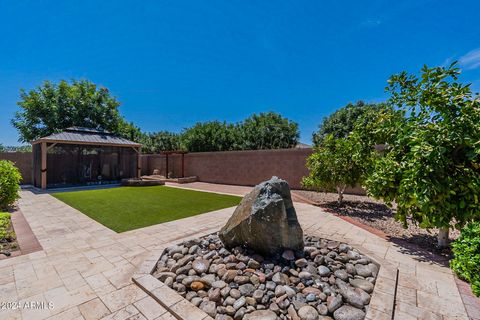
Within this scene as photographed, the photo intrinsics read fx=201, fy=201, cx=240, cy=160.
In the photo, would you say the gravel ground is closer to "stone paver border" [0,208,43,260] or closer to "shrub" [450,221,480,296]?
"shrub" [450,221,480,296]

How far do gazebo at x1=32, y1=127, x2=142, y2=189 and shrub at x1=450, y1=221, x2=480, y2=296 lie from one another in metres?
14.7

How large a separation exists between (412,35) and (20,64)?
16089 mm

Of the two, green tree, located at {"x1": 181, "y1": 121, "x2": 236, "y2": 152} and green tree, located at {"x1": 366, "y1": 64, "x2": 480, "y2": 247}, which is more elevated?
green tree, located at {"x1": 181, "y1": 121, "x2": 236, "y2": 152}

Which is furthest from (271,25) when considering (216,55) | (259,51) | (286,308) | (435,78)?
(286,308)

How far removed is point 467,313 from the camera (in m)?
2.12

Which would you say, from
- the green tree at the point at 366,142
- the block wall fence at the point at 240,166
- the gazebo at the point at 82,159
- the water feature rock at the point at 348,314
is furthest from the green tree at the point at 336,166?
the gazebo at the point at 82,159

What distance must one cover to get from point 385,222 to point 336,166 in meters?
1.93

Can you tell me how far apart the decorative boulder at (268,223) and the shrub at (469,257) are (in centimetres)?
199

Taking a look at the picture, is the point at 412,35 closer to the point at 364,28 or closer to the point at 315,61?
the point at 364,28

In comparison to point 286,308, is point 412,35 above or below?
above

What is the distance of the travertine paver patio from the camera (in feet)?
7.00

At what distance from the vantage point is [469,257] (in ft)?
8.31

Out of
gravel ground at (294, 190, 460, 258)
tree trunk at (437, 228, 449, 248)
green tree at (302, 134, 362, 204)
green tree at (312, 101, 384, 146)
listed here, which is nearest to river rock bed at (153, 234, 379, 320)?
gravel ground at (294, 190, 460, 258)

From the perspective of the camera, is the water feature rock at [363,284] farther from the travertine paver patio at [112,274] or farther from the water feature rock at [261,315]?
the water feature rock at [261,315]
